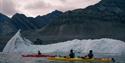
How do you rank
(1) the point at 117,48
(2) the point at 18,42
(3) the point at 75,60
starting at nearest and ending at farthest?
1. (3) the point at 75,60
2. (1) the point at 117,48
3. (2) the point at 18,42

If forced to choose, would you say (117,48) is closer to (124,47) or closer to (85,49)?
(124,47)

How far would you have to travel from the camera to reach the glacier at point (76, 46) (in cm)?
13552

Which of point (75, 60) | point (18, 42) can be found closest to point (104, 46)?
point (18, 42)

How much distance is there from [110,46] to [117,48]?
294cm

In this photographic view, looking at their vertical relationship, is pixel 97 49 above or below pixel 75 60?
above

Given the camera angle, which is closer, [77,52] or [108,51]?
[108,51]

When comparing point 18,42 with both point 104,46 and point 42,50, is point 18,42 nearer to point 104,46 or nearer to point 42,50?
point 42,50

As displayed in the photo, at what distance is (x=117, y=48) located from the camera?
134625 mm

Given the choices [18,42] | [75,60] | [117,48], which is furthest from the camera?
[18,42]

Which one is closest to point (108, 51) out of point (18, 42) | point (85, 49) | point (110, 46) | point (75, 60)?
point (110, 46)

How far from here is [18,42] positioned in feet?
475

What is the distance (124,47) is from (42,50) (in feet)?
111

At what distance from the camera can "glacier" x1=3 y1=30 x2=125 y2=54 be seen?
13552cm

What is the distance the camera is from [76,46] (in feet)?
472
